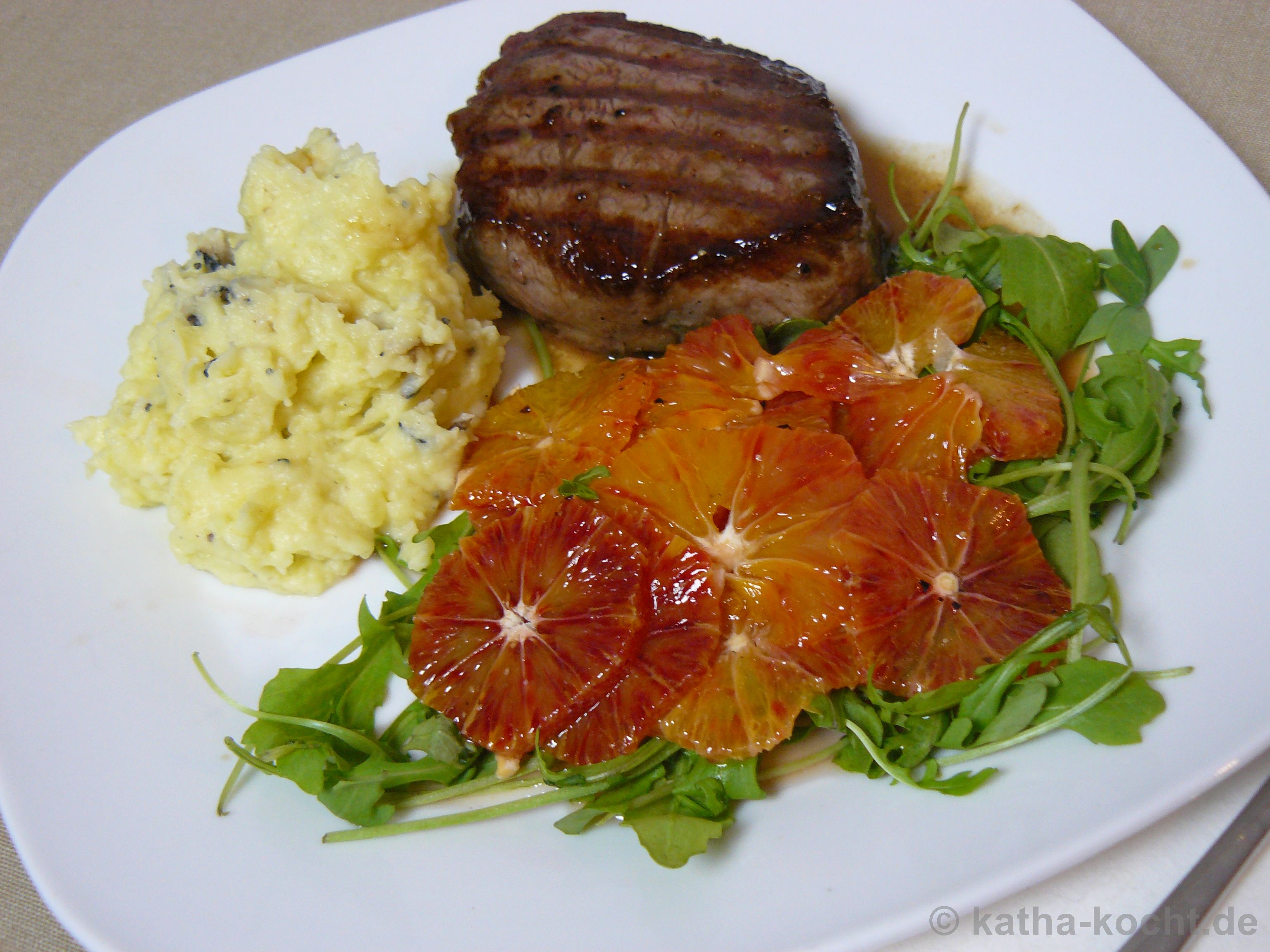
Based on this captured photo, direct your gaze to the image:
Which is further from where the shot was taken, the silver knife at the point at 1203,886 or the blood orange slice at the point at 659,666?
the blood orange slice at the point at 659,666

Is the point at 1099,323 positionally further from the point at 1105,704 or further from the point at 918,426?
the point at 1105,704

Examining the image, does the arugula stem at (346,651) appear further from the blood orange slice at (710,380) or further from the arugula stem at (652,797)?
the blood orange slice at (710,380)

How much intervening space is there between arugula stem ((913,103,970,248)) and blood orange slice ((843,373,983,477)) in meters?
0.77

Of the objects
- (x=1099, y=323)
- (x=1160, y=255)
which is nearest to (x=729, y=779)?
(x=1099, y=323)

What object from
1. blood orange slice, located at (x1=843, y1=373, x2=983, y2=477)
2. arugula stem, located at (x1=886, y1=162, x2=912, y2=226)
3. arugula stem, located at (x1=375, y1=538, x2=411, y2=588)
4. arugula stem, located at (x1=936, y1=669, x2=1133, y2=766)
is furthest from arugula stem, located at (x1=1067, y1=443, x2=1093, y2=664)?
arugula stem, located at (x1=375, y1=538, x2=411, y2=588)

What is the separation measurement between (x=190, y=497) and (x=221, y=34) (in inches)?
136

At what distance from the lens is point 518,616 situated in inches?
96.2

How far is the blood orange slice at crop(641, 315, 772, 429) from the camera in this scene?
2.84 meters

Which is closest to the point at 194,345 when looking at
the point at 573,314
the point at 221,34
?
the point at 573,314

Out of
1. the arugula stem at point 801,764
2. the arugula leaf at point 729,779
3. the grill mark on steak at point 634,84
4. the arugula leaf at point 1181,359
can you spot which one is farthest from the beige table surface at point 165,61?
the arugula stem at point 801,764

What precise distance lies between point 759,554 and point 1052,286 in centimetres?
133

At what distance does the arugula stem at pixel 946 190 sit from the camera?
3283 mm

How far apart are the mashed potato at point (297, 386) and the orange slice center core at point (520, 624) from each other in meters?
0.63

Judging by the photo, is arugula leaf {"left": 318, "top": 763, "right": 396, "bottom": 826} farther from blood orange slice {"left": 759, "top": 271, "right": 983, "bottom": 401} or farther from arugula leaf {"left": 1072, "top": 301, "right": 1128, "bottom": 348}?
arugula leaf {"left": 1072, "top": 301, "right": 1128, "bottom": 348}
